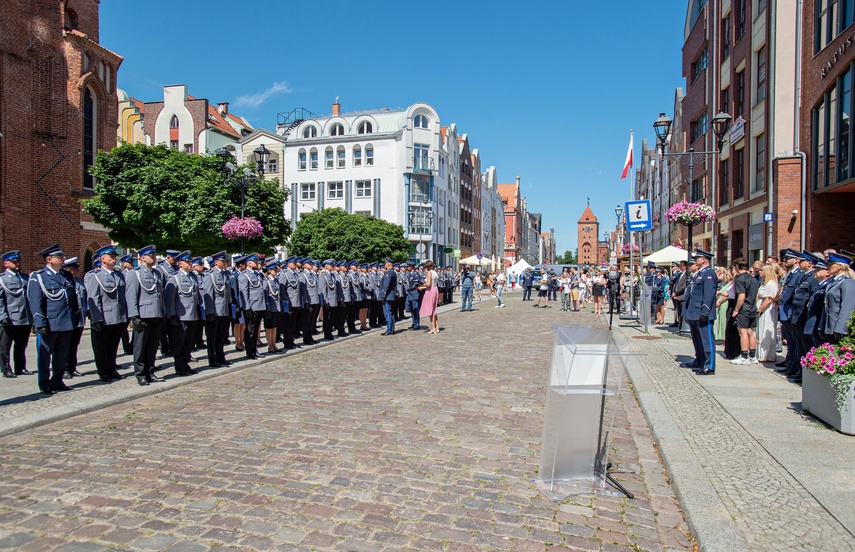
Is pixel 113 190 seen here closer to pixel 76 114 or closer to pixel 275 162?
pixel 76 114

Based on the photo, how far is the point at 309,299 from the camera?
13.4 metres

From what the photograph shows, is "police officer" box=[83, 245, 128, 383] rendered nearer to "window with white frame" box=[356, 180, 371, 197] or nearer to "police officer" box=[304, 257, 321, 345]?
"police officer" box=[304, 257, 321, 345]

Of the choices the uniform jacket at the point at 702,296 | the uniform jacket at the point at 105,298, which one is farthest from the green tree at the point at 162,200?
the uniform jacket at the point at 702,296

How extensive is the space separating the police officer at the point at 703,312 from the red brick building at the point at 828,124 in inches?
331

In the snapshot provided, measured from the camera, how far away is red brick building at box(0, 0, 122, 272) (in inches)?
764

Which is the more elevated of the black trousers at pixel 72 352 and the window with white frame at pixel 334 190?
the window with white frame at pixel 334 190

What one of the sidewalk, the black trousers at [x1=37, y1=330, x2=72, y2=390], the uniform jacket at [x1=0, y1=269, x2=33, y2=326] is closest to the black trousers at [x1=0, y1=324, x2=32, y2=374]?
the uniform jacket at [x1=0, y1=269, x2=33, y2=326]

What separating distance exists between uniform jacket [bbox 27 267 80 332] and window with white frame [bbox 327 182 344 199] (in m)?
46.0

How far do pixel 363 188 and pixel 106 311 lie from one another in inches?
1812

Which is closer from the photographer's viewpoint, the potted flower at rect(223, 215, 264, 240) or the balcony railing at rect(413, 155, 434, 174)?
the potted flower at rect(223, 215, 264, 240)

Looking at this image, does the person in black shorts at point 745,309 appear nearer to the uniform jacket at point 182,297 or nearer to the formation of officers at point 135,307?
the formation of officers at point 135,307

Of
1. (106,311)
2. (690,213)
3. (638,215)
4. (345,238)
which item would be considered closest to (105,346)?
(106,311)

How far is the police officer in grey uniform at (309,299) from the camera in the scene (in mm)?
13141

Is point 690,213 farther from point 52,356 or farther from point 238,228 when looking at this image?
point 52,356
